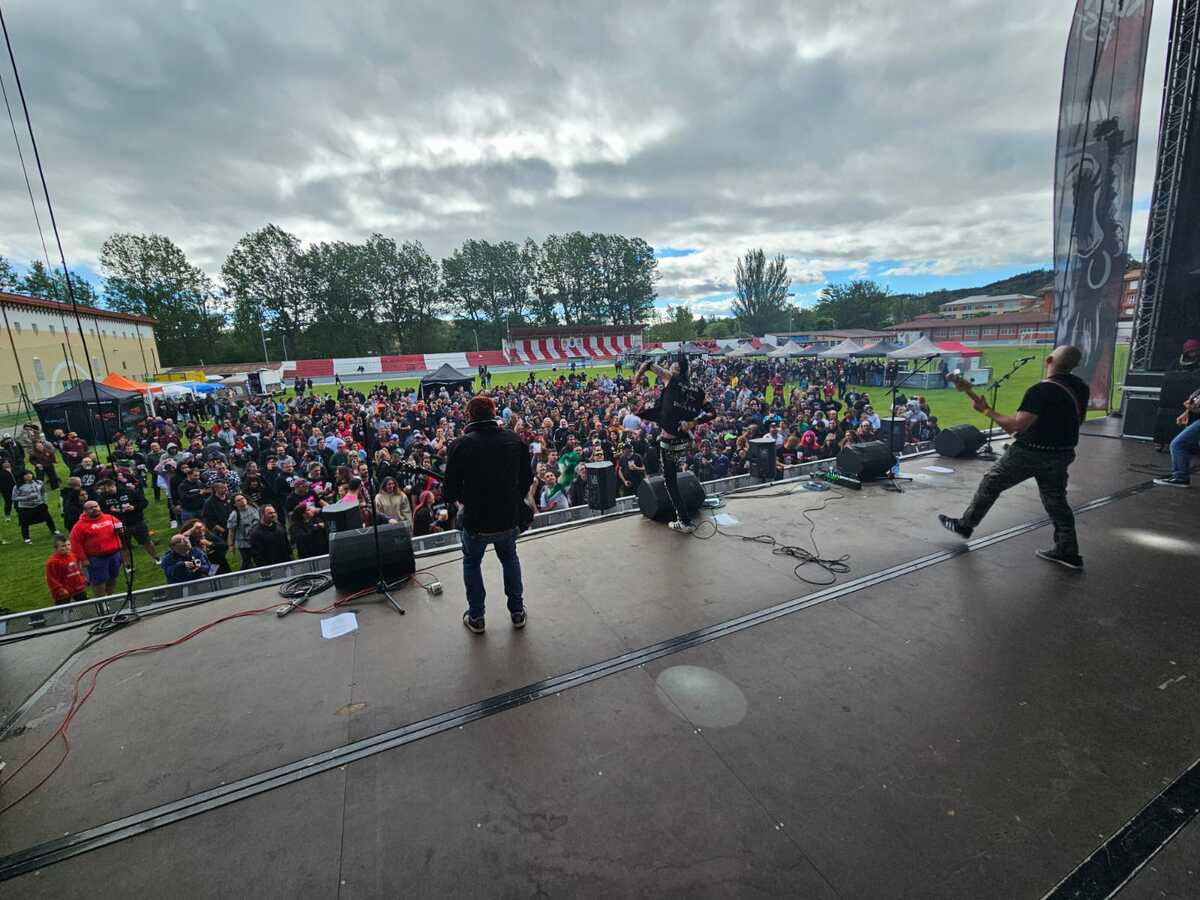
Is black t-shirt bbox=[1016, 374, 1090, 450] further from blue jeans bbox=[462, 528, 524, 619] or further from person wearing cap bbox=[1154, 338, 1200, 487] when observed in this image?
blue jeans bbox=[462, 528, 524, 619]

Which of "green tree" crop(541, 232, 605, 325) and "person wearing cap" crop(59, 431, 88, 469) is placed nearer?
"person wearing cap" crop(59, 431, 88, 469)

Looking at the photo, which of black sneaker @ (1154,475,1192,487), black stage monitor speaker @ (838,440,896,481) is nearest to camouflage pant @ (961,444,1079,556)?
black stage monitor speaker @ (838,440,896,481)

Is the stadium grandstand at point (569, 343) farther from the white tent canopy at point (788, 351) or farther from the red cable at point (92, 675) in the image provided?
the red cable at point (92, 675)

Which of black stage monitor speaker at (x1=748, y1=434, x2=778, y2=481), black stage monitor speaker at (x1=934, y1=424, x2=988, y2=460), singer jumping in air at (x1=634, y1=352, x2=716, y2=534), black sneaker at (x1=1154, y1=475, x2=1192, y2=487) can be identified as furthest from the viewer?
black stage monitor speaker at (x1=934, y1=424, x2=988, y2=460)

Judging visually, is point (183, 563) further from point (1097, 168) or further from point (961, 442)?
point (1097, 168)

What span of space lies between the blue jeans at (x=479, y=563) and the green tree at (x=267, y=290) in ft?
200

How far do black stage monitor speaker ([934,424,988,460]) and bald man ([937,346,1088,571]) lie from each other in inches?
165

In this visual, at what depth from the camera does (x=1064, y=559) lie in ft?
13.0

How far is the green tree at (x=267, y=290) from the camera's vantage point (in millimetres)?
52562

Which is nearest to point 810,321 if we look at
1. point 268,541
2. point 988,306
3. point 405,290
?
point 988,306

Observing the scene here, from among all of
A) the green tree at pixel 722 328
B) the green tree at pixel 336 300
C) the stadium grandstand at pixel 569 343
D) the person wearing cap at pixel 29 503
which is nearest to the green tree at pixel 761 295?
the green tree at pixel 722 328

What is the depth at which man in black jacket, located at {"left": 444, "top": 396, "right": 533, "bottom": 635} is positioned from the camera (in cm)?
315

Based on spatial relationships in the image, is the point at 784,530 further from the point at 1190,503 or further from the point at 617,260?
the point at 617,260

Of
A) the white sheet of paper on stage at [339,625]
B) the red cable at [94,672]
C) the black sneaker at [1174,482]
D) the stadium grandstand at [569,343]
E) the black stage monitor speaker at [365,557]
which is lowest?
the black sneaker at [1174,482]
